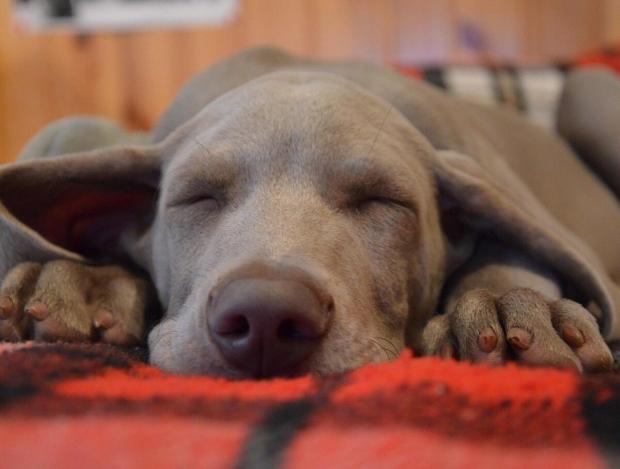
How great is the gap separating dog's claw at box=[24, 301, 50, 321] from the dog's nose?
1.37 ft

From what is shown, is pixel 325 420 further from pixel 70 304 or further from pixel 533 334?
pixel 70 304

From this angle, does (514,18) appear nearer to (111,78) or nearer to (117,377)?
(111,78)

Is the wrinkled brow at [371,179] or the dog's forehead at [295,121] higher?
the dog's forehead at [295,121]

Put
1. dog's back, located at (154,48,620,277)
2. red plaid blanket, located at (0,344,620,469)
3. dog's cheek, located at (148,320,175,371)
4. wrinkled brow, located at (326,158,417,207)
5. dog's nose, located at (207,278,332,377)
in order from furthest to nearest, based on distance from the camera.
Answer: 1. dog's back, located at (154,48,620,277)
2. wrinkled brow, located at (326,158,417,207)
3. dog's cheek, located at (148,320,175,371)
4. dog's nose, located at (207,278,332,377)
5. red plaid blanket, located at (0,344,620,469)

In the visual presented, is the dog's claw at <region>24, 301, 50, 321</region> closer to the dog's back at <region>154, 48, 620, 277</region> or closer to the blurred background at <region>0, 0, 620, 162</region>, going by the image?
the dog's back at <region>154, 48, 620, 277</region>

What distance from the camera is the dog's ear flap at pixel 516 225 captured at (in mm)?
1633

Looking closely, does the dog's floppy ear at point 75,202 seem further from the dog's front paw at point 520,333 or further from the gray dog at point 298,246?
the dog's front paw at point 520,333

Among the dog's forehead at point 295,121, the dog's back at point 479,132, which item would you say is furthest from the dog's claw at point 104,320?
the dog's back at point 479,132

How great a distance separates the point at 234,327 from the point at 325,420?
297 mm

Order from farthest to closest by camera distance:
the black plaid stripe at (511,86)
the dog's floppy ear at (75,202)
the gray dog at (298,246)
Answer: the black plaid stripe at (511,86) < the dog's floppy ear at (75,202) < the gray dog at (298,246)

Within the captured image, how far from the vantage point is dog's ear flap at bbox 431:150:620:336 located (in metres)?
1.63

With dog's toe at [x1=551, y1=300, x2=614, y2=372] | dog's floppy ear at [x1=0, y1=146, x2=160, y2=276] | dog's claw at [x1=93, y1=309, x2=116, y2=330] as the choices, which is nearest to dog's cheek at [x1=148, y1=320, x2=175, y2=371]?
dog's claw at [x1=93, y1=309, x2=116, y2=330]

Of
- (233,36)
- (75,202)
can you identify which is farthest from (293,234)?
(233,36)

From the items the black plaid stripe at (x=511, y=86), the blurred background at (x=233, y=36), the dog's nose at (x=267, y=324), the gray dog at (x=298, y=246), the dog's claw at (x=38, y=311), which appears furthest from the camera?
the blurred background at (x=233, y=36)
